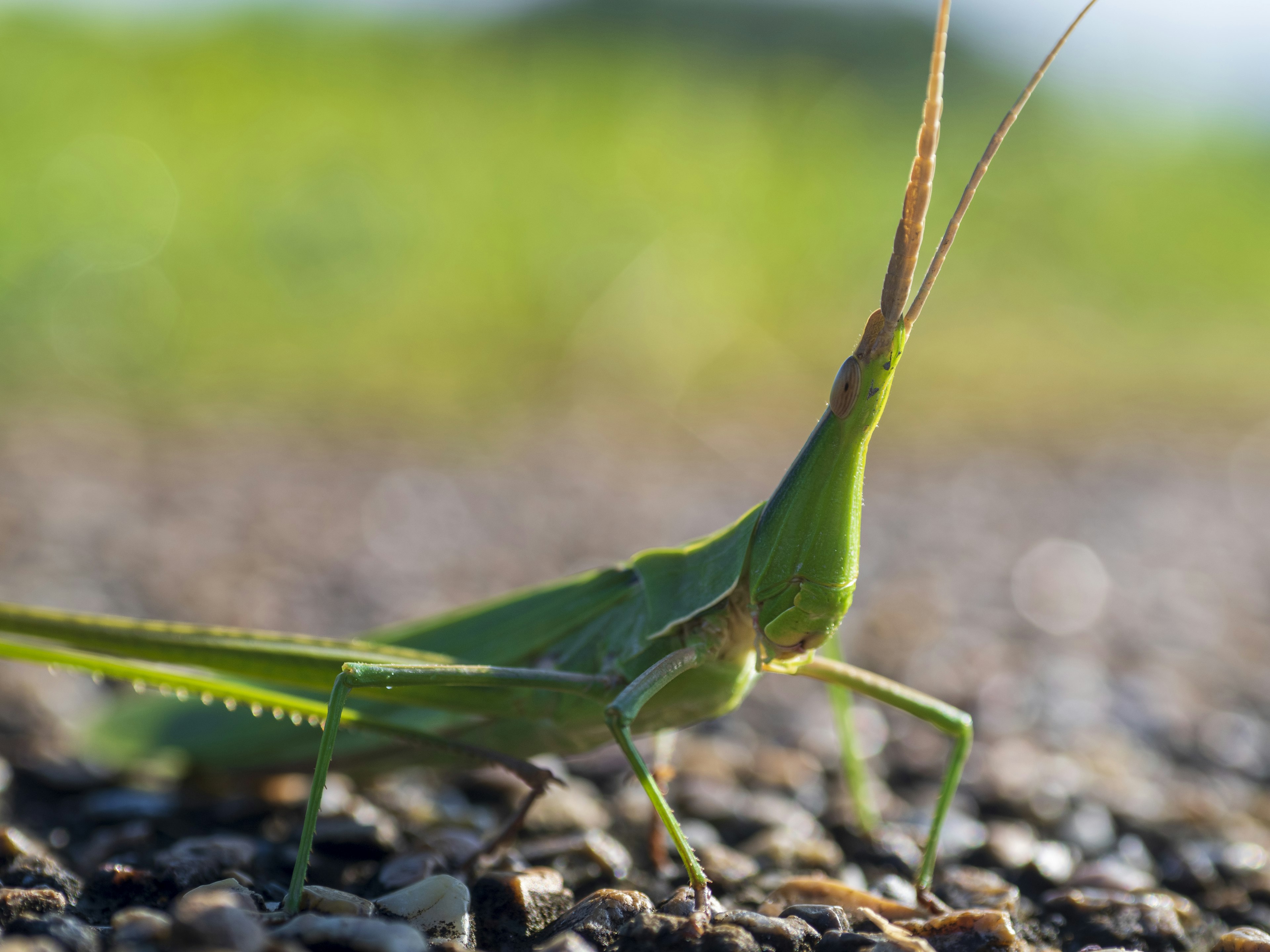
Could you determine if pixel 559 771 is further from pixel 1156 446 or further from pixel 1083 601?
pixel 1156 446

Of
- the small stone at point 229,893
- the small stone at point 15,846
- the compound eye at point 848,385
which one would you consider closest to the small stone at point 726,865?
the small stone at point 229,893

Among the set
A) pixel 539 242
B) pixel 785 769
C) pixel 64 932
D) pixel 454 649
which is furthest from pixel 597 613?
pixel 539 242

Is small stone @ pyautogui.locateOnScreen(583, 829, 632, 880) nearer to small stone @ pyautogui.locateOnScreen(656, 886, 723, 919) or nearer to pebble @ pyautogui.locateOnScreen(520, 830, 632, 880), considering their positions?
pebble @ pyautogui.locateOnScreen(520, 830, 632, 880)

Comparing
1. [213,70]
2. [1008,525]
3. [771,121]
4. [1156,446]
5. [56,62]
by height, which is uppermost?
[771,121]

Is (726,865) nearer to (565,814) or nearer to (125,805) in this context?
(565,814)

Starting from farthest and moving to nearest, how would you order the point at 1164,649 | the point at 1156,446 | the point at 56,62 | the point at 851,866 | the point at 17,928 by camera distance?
1. the point at 56,62
2. the point at 1156,446
3. the point at 1164,649
4. the point at 851,866
5. the point at 17,928

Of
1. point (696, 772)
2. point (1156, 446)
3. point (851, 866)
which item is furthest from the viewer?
point (1156, 446)

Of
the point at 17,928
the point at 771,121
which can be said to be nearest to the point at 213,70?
the point at 771,121

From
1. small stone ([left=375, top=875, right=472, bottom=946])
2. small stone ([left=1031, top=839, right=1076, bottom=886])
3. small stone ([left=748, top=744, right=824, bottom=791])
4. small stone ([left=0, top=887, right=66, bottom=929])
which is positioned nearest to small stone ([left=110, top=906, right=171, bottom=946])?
small stone ([left=0, top=887, right=66, bottom=929])
